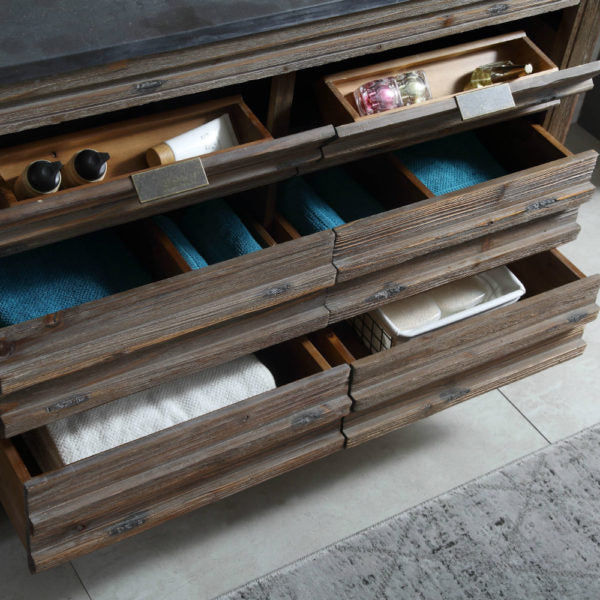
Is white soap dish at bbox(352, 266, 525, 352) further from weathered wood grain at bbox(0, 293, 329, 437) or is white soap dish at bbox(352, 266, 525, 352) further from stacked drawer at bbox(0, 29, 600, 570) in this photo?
weathered wood grain at bbox(0, 293, 329, 437)

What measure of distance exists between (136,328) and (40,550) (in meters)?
0.37

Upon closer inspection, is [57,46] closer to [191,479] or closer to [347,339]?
[191,479]

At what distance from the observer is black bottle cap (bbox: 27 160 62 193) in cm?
116

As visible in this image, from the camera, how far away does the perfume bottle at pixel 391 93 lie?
4.62 feet

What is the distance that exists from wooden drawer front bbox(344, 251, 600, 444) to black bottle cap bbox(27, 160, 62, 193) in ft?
1.81

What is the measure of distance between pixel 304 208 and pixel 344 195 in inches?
5.0

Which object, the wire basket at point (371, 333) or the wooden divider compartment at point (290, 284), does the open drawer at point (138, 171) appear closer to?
the wooden divider compartment at point (290, 284)

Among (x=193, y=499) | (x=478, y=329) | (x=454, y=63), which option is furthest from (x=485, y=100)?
(x=193, y=499)

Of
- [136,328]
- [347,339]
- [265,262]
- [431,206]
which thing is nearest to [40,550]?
[136,328]

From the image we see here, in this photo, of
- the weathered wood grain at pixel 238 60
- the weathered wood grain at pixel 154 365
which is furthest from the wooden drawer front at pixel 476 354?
the weathered wood grain at pixel 238 60

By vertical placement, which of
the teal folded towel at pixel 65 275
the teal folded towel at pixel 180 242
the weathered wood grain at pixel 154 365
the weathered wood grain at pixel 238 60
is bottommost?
the weathered wood grain at pixel 154 365

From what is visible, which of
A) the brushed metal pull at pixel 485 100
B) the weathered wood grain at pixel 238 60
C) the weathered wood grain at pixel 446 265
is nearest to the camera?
the weathered wood grain at pixel 238 60

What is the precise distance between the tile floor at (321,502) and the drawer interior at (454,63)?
68cm

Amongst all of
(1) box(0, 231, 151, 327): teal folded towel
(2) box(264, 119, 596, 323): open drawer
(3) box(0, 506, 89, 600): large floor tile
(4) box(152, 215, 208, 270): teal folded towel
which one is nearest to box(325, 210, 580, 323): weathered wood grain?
(2) box(264, 119, 596, 323): open drawer
